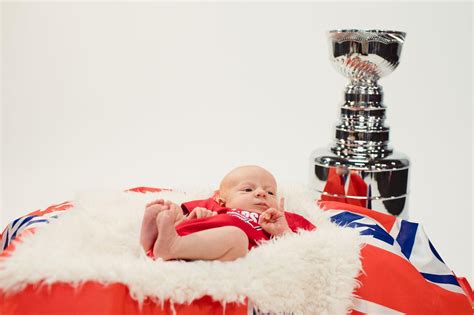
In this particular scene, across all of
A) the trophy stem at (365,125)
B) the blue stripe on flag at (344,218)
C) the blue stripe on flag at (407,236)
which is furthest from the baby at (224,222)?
the trophy stem at (365,125)

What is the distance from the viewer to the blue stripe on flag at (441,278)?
179 centimetres

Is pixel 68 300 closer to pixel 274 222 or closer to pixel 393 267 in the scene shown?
pixel 274 222

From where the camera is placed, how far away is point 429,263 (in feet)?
6.02

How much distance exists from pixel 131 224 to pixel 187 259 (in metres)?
0.24

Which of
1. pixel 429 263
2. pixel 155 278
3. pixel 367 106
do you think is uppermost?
pixel 367 106

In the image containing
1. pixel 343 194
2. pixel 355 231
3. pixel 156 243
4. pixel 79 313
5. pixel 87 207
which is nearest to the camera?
pixel 79 313

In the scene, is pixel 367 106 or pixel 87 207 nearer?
pixel 87 207

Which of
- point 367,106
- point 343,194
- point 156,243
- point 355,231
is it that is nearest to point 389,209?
point 343,194

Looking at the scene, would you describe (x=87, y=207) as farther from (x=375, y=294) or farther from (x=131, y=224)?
(x=375, y=294)

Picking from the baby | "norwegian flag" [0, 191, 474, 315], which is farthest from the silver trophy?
the baby

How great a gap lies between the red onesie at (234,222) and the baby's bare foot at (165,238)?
121mm

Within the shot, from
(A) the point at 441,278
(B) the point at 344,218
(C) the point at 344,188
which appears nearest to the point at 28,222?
(B) the point at 344,218

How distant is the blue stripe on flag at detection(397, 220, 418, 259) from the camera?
1.88 meters

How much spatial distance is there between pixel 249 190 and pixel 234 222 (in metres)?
0.18
